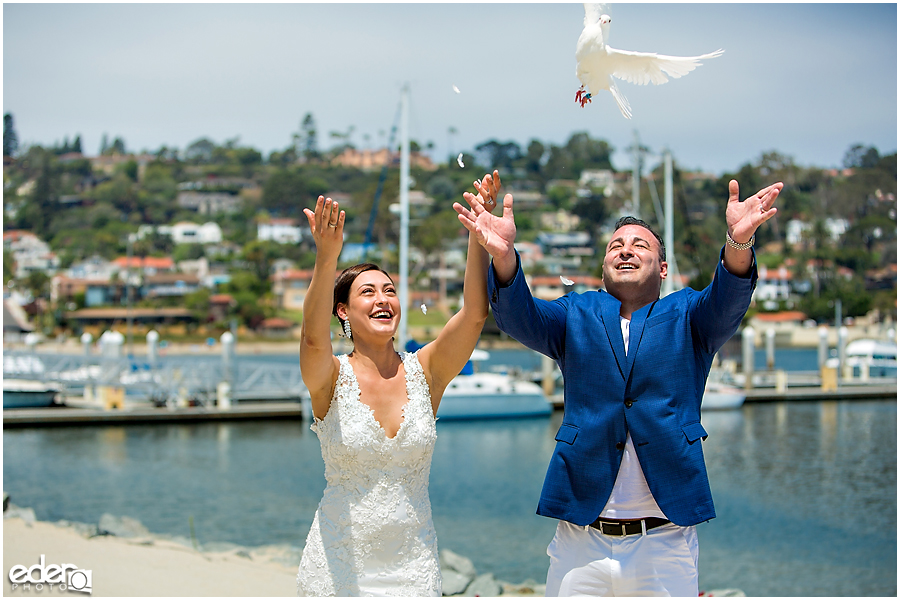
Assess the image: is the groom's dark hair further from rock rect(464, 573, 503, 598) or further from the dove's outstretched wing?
rock rect(464, 573, 503, 598)

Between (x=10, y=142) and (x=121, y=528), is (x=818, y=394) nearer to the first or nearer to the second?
(x=121, y=528)

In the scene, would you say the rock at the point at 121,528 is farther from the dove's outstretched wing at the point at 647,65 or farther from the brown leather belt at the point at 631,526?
the dove's outstretched wing at the point at 647,65

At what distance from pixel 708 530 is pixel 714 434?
11.3m

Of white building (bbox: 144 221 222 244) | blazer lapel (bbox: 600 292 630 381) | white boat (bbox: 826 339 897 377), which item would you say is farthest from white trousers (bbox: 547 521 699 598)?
white building (bbox: 144 221 222 244)

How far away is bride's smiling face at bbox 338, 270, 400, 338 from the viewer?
3021mm

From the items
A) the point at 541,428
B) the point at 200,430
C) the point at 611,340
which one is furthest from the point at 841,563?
the point at 200,430

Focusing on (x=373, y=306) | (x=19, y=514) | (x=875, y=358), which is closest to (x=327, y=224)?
(x=373, y=306)

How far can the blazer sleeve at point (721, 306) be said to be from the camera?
102 inches

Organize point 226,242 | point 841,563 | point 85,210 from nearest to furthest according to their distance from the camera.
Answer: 1. point 841,563
2. point 226,242
3. point 85,210

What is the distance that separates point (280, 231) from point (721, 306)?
89.1 m

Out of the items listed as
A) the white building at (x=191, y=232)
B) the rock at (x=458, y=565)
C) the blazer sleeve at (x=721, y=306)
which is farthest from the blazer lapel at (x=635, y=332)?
the white building at (x=191, y=232)

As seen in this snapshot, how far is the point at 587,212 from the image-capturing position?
7906 centimetres

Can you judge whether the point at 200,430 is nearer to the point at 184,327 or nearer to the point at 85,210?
the point at 184,327

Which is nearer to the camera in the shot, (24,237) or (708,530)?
(708,530)
